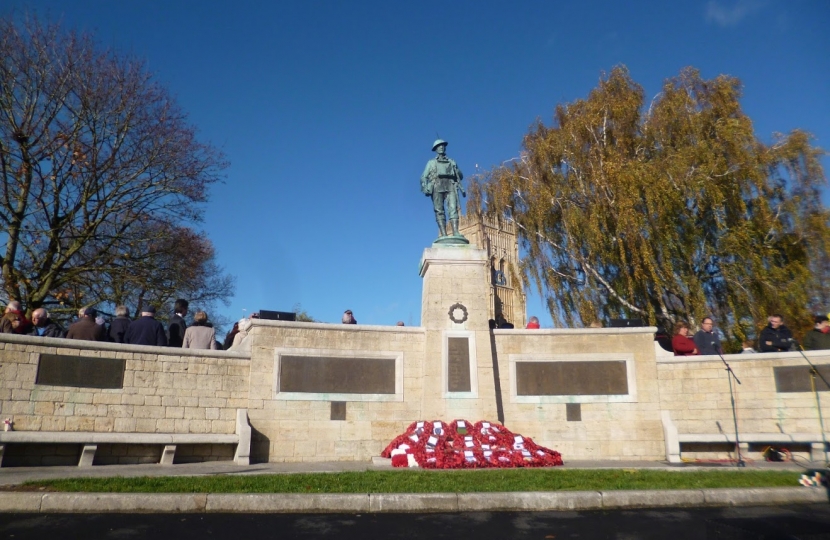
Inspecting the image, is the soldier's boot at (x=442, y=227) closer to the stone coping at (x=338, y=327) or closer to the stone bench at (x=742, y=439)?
the stone coping at (x=338, y=327)

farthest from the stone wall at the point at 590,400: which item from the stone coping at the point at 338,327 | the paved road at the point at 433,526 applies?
the paved road at the point at 433,526

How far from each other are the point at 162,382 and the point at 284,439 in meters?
2.49

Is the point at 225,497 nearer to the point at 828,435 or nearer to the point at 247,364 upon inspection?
the point at 247,364

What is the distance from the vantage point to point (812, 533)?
18.1 feet

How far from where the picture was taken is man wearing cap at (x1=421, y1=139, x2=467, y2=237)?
13.6 m

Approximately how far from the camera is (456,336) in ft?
40.8

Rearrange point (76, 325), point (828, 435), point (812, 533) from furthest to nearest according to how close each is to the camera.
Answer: point (828, 435) < point (76, 325) < point (812, 533)

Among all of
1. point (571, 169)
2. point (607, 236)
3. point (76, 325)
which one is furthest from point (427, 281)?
point (571, 169)

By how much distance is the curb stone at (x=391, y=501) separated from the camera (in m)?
5.85

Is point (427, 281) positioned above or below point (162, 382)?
above

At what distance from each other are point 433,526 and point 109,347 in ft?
23.2

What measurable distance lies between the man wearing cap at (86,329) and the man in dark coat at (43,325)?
0.22 m

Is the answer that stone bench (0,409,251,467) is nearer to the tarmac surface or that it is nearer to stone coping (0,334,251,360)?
stone coping (0,334,251,360)

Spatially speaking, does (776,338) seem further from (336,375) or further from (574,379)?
(336,375)
